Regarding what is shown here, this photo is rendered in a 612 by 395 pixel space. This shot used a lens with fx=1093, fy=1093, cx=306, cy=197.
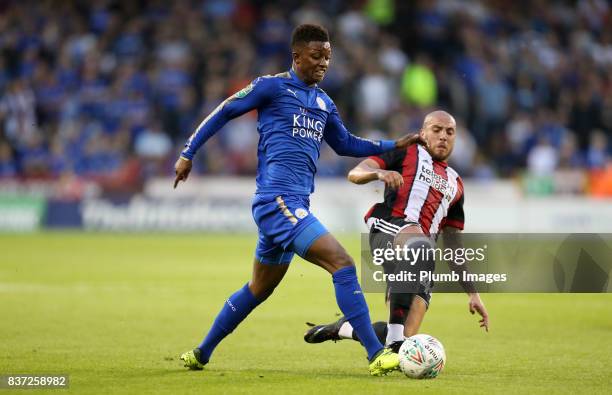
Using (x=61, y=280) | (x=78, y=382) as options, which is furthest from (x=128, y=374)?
(x=61, y=280)

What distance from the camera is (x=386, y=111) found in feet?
80.4

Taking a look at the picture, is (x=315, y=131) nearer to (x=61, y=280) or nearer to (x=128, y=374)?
(x=128, y=374)

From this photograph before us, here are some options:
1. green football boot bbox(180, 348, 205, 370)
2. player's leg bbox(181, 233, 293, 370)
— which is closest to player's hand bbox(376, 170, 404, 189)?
player's leg bbox(181, 233, 293, 370)

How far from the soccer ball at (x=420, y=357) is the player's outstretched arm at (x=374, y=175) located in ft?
3.56

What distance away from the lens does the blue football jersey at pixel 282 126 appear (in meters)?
7.72

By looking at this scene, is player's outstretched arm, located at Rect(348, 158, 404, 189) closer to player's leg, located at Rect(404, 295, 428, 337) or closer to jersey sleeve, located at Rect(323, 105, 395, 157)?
jersey sleeve, located at Rect(323, 105, 395, 157)

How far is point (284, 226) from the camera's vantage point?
299 inches

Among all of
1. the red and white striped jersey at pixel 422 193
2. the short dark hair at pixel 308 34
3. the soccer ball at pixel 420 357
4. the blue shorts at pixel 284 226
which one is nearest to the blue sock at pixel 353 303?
the soccer ball at pixel 420 357

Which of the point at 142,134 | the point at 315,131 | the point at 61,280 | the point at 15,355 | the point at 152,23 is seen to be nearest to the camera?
the point at 315,131

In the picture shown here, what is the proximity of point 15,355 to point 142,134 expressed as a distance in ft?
52.2

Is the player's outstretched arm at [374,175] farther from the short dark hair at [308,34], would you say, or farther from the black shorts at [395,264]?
the short dark hair at [308,34]

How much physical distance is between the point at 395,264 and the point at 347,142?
999mm
